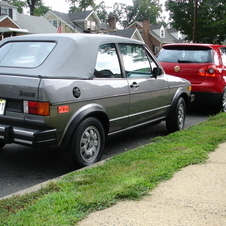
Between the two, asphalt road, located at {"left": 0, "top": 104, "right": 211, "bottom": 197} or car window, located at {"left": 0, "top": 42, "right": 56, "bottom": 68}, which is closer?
asphalt road, located at {"left": 0, "top": 104, "right": 211, "bottom": 197}

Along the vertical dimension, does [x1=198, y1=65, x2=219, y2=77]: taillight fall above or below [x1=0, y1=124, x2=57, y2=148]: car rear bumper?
Result: above

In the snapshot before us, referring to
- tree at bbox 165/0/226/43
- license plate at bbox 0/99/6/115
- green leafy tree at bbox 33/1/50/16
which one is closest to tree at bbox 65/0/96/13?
green leafy tree at bbox 33/1/50/16

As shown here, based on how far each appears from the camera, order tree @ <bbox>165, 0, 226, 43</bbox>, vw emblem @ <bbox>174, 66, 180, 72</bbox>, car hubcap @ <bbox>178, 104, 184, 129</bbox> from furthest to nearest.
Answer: tree @ <bbox>165, 0, 226, 43</bbox>, vw emblem @ <bbox>174, 66, 180, 72</bbox>, car hubcap @ <bbox>178, 104, 184, 129</bbox>

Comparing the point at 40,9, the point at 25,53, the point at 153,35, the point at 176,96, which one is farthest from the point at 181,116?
the point at 40,9

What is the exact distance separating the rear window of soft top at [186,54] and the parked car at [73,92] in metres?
3.08

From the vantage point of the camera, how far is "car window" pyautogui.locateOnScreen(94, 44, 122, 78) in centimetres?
507

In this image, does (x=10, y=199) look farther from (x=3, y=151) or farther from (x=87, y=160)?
(x=3, y=151)

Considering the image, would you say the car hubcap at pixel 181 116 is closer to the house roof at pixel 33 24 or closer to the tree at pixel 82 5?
the house roof at pixel 33 24

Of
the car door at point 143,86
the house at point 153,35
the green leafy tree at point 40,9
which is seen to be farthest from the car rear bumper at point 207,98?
the green leafy tree at point 40,9

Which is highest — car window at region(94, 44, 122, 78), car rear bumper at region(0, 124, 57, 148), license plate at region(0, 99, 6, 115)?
car window at region(94, 44, 122, 78)

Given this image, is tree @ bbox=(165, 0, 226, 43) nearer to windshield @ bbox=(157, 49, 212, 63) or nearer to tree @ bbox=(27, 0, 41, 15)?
windshield @ bbox=(157, 49, 212, 63)

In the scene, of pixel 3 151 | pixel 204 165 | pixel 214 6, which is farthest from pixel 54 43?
pixel 214 6

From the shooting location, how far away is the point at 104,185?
3754mm

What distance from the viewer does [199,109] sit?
33.8 ft
